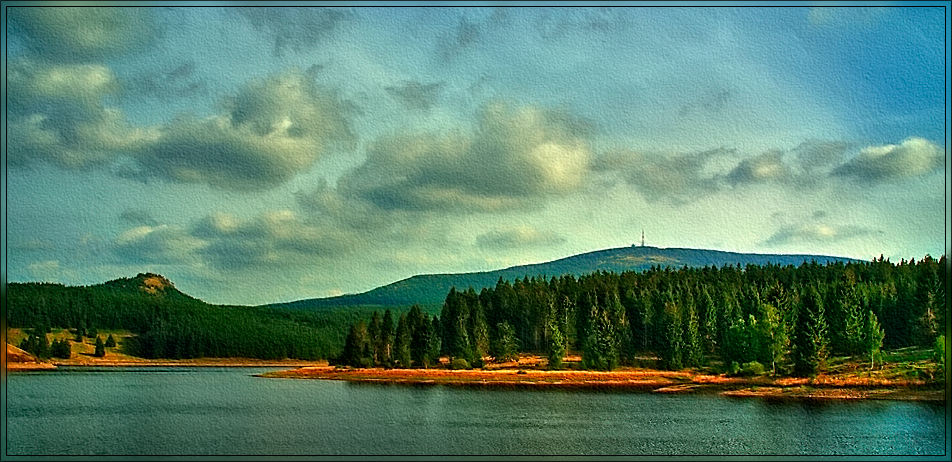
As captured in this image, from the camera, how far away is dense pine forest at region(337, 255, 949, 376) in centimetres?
11762

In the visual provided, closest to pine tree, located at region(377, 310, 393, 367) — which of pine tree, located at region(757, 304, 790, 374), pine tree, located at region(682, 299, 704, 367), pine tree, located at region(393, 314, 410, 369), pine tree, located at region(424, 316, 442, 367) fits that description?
pine tree, located at region(393, 314, 410, 369)

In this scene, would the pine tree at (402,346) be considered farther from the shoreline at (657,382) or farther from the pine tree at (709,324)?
the pine tree at (709,324)

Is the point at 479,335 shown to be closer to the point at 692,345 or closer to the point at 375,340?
the point at 375,340

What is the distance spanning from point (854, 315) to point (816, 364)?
41.7 feet

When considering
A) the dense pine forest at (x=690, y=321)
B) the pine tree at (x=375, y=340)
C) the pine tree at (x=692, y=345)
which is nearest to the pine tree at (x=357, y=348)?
the dense pine forest at (x=690, y=321)

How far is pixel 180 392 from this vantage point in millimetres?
110688

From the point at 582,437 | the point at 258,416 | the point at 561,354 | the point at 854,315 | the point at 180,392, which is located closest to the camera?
the point at 582,437

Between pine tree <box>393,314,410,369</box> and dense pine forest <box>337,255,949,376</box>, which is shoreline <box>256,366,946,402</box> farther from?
dense pine forest <box>337,255,949,376</box>

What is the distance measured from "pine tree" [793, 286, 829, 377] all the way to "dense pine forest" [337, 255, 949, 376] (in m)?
0.14

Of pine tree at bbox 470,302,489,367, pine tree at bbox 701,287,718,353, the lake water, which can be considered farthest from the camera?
pine tree at bbox 470,302,489,367

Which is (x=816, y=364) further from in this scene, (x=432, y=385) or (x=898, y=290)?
(x=432, y=385)

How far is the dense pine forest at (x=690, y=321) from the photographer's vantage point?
117625mm

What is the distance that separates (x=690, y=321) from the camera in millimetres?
135125

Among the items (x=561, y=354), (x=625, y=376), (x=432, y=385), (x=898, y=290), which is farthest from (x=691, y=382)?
(x=898, y=290)
